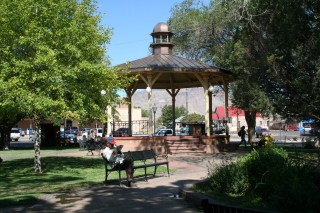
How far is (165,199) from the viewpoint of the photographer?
8.62 m

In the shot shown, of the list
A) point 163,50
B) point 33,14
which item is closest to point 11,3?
point 33,14

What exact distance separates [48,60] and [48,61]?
0.04 meters

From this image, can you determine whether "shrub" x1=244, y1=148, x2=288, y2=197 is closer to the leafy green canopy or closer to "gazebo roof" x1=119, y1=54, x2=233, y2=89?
the leafy green canopy

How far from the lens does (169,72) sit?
22203 millimetres

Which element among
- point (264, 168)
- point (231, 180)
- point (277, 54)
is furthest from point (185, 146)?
point (264, 168)

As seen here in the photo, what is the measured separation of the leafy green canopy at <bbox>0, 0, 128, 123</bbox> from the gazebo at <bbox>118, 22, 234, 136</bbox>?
5.52m

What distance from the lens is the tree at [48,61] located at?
12.8 metres

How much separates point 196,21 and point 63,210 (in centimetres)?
2490

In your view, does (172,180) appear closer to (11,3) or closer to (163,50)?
Result: (11,3)

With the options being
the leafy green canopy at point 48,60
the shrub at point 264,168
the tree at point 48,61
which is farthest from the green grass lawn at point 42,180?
the shrub at point 264,168

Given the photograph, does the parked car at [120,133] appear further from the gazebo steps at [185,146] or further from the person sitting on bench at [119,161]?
the person sitting on bench at [119,161]

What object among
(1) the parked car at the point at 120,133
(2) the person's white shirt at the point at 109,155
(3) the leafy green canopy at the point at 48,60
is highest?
(3) the leafy green canopy at the point at 48,60

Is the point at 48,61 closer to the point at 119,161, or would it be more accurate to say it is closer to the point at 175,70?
the point at 119,161

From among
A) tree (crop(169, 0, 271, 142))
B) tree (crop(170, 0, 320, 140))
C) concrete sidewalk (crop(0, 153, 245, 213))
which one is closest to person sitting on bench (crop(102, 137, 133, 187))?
concrete sidewalk (crop(0, 153, 245, 213))
